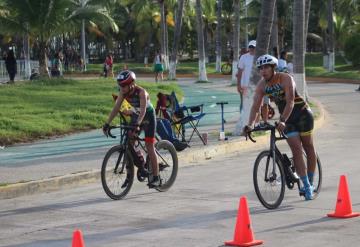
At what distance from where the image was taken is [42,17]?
95.0 ft

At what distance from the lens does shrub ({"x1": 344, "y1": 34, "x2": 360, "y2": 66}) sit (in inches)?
1933

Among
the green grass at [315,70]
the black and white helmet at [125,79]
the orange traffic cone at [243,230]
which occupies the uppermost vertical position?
the black and white helmet at [125,79]

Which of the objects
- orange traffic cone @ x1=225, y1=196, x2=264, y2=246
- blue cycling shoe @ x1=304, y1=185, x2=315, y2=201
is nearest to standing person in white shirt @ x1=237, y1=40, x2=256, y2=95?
blue cycling shoe @ x1=304, y1=185, x2=315, y2=201

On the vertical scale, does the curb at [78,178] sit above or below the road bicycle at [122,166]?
below

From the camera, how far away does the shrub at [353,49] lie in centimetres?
4909

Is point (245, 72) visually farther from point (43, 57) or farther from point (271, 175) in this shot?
point (43, 57)

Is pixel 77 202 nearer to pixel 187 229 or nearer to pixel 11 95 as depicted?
pixel 187 229

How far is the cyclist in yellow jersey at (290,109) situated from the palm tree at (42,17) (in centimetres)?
2053

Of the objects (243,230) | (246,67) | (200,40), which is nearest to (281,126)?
(243,230)

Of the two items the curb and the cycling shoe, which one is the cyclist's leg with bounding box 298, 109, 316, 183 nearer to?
the cycling shoe

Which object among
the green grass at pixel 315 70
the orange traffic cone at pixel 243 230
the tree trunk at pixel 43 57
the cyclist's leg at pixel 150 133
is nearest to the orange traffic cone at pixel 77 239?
the orange traffic cone at pixel 243 230

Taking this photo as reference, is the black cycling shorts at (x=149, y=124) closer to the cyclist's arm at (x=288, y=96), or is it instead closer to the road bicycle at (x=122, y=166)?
the road bicycle at (x=122, y=166)

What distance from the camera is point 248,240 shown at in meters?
7.21

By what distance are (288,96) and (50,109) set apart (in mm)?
12010
